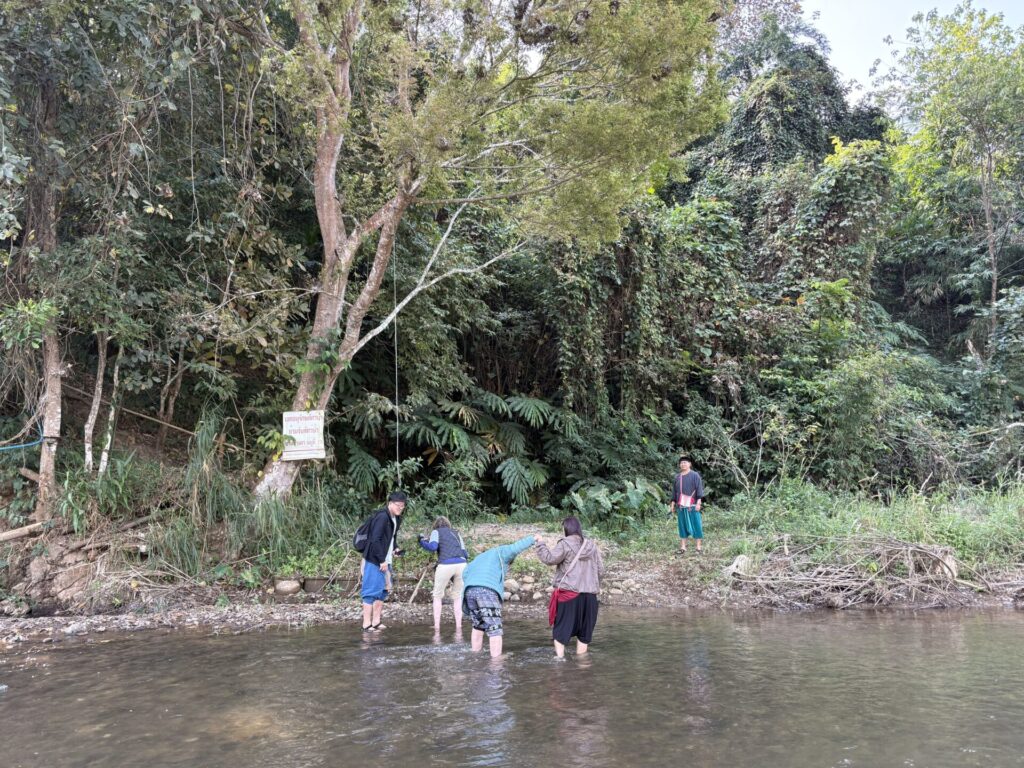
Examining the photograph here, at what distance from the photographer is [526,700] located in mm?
5301

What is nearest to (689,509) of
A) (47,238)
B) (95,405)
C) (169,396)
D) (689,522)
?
(689,522)

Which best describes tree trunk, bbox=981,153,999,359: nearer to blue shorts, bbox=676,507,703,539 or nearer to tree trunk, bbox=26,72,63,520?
blue shorts, bbox=676,507,703,539

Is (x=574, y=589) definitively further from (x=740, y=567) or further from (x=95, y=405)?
(x=95, y=405)

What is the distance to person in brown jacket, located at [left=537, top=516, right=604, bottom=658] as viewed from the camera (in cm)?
646

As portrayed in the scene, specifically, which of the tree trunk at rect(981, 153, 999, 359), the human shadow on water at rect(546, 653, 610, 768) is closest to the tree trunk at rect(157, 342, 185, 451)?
the human shadow on water at rect(546, 653, 610, 768)

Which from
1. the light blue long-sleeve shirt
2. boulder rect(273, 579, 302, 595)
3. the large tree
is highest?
the large tree

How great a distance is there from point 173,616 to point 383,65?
8.08 meters

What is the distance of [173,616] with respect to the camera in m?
7.96

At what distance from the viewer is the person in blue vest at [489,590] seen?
251 inches

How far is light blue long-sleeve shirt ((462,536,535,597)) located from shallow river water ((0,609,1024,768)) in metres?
0.70

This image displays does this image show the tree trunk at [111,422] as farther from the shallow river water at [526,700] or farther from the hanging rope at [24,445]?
the shallow river water at [526,700]

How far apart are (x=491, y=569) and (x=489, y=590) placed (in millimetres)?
192

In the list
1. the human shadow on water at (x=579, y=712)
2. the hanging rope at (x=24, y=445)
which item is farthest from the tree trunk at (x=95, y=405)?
the human shadow on water at (x=579, y=712)

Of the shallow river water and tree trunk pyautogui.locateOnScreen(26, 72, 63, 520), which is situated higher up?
tree trunk pyautogui.locateOnScreen(26, 72, 63, 520)
